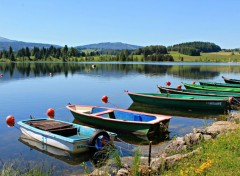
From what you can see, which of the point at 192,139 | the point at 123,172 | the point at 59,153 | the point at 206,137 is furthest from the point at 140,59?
the point at 123,172

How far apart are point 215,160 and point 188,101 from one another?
57.7 ft

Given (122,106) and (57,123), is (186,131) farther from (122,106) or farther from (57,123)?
(122,106)

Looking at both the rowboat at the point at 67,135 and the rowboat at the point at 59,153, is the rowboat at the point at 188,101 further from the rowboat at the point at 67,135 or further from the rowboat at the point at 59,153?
the rowboat at the point at 59,153

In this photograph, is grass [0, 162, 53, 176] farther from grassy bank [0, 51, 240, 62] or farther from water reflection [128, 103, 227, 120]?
grassy bank [0, 51, 240, 62]

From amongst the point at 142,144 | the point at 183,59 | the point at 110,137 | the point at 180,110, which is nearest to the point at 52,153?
the point at 110,137

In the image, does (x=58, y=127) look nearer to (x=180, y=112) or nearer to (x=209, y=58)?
(x=180, y=112)

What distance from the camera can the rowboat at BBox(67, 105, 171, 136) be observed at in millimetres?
17502

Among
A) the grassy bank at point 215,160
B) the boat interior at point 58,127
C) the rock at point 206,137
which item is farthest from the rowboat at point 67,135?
the grassy bank at point 215,160

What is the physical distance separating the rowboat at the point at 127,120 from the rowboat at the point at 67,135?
282 cm

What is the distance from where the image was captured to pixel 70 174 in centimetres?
1235

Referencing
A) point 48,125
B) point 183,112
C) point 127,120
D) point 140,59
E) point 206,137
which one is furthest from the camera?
point 140,59

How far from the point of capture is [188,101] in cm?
2597

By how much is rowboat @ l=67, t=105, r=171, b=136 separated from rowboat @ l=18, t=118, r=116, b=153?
282 centimetres

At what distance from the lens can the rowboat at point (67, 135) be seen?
14.2 metres
